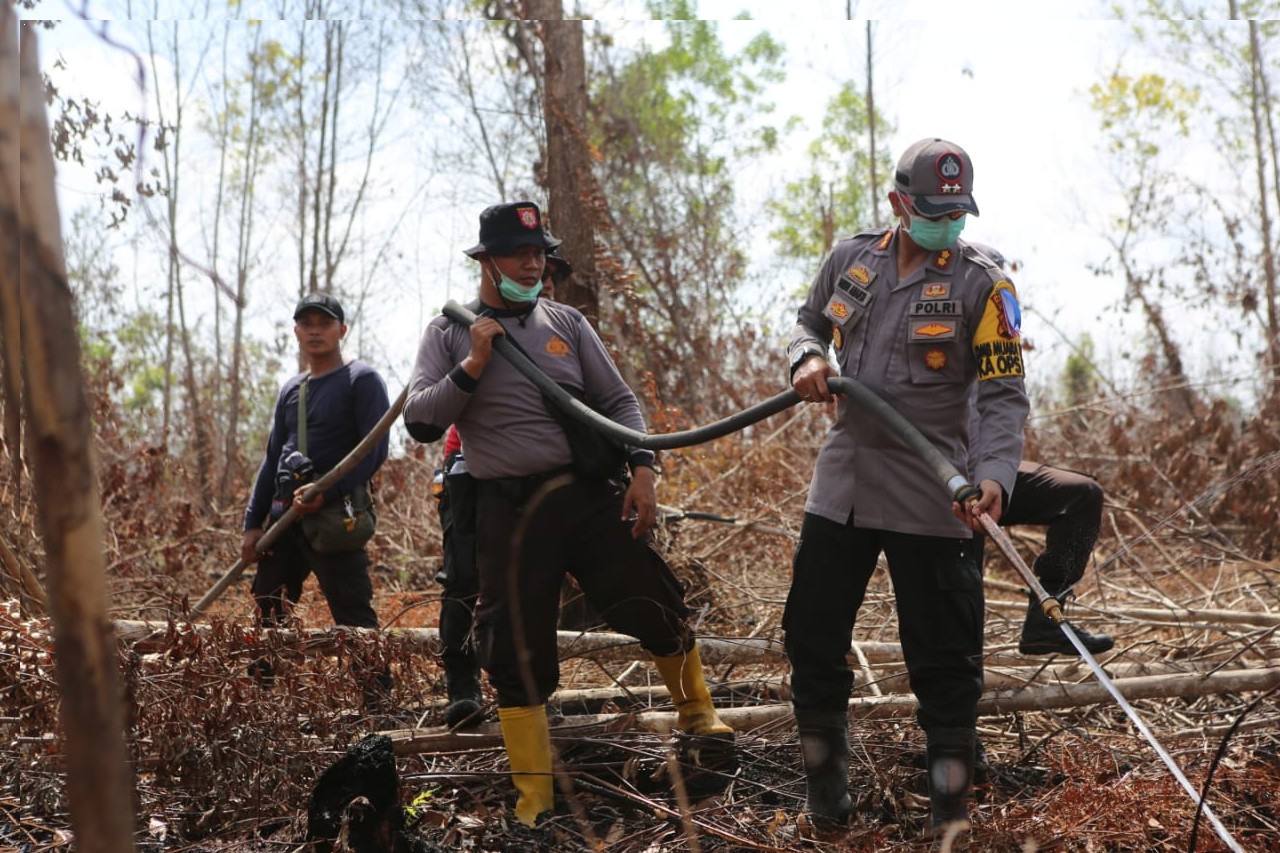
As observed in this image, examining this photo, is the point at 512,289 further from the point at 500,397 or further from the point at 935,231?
the point at 935,231

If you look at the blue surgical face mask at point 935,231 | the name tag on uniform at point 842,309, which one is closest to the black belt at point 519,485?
the name tag on uniform at point 842,309

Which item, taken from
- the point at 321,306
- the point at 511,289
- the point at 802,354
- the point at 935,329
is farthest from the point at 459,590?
the point at 935,329

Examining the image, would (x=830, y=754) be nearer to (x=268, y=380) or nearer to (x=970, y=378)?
(x=970, y=378)

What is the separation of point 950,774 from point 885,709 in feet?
3.29

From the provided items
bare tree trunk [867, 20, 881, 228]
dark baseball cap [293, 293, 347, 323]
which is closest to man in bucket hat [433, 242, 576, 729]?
dark baseball cap [293, 293, 347, 323]

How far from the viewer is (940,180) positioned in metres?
3.46

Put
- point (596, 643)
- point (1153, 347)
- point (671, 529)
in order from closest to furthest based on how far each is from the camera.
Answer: point (596, 643) → point (671, 529) → point (1153, 347)

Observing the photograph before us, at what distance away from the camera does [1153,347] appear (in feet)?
49.1

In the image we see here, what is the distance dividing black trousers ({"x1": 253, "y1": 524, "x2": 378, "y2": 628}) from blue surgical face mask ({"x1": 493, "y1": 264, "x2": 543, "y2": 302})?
1.75 meters

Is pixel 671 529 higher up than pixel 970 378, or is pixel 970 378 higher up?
pixel 970 378

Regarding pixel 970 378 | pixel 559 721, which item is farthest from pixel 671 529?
pixel 970 378

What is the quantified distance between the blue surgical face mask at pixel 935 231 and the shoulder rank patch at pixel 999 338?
21 centimetres

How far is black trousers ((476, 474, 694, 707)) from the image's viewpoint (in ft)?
12.8

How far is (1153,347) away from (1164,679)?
1167cm
